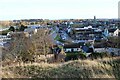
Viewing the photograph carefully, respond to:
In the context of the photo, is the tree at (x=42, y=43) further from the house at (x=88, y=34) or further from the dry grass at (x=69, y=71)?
the house at (x=88, y=34)

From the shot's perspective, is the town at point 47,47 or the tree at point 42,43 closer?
the town at point 47,47

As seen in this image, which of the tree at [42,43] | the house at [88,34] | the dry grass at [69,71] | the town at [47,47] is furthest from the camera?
the house at [88,34]

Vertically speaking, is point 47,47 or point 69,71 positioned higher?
point 69,71

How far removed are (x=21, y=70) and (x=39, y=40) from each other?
1977 centimetres

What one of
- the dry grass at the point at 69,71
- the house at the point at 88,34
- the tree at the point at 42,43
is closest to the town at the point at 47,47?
the tree at the point at 42,43

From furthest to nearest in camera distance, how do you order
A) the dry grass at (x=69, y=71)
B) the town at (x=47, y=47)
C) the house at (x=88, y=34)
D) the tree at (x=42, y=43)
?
the house at (x=88, y=34) → the tree at (x=42, y=43) → the town at (x=47, y=47) → the dry grass at (x=69, y=71)

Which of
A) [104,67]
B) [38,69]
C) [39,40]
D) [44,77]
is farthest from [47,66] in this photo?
[39,40]

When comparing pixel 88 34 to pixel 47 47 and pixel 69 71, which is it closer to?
pixel 47 47

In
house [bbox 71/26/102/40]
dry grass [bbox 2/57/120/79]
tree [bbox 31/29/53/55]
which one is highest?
dry grass [bbox 2/57/120/79]

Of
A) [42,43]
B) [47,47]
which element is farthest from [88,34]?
[42,43]

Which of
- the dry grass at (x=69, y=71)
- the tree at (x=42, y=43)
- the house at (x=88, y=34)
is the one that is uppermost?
the dry grass at (x=69, y=71)

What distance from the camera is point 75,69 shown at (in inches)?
233

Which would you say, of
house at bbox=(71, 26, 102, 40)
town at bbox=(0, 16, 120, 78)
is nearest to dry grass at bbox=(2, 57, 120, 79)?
town at bbox=(0, 16, 120, 78)

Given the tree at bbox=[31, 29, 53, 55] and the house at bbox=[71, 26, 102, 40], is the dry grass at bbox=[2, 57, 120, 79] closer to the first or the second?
the tree at bbox=[31, 29, 53, 55]
